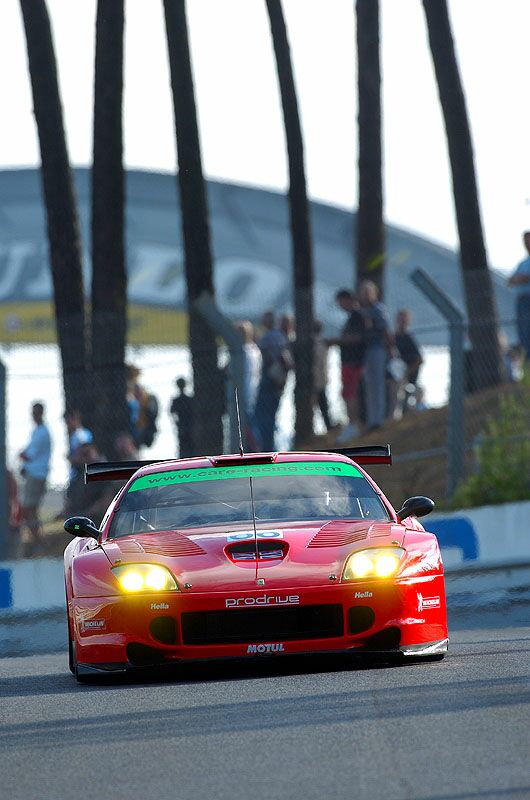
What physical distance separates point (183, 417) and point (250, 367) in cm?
184

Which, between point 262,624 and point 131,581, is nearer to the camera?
point 262,624

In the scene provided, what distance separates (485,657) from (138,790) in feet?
13.5

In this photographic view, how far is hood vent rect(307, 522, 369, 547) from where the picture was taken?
364 inches

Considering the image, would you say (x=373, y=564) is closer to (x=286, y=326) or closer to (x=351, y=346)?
(x=351, y=346)

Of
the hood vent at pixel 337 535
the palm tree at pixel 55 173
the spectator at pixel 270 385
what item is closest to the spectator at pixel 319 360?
the spectator at pixel 270 385

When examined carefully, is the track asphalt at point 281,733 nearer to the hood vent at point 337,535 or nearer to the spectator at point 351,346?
the hood vent at point 337,535

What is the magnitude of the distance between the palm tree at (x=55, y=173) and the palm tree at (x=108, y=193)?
29 centimetres

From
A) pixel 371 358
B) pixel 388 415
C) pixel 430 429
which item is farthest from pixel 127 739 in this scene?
pixel 430 429

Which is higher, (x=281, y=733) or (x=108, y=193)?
(x=108, y=193)

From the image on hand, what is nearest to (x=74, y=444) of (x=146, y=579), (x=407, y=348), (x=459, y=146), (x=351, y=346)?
(x=351, y=346)

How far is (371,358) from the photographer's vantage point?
59.6ft

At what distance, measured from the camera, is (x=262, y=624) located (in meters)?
8.95

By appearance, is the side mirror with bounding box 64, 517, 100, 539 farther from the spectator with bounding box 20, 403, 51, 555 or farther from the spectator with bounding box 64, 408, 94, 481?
the spectator with bounding box 64, 408, 94, 481

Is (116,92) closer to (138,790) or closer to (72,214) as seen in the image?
(72,214)
